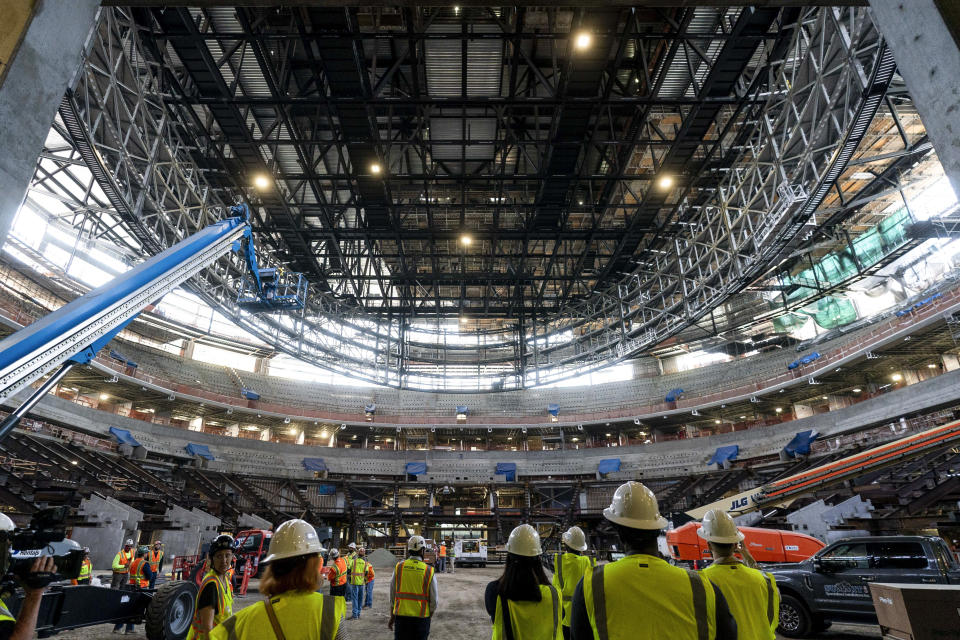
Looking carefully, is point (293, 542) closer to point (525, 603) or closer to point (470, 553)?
point (525, 603)

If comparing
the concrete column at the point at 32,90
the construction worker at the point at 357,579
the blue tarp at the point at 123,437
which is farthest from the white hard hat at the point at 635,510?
the blue tarp at the point at 123,437

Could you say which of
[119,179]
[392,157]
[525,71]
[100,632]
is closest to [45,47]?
[100,632]

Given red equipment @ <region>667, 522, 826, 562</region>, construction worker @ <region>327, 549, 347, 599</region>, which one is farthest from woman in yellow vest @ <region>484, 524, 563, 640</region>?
red equipment @ <region>667, 522, 826, 562</region>

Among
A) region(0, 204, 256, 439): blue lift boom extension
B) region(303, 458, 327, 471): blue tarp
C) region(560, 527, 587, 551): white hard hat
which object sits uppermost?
region(303, 458, 327, 471): blue tarp

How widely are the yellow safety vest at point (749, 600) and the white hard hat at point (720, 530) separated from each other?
0.25 meters

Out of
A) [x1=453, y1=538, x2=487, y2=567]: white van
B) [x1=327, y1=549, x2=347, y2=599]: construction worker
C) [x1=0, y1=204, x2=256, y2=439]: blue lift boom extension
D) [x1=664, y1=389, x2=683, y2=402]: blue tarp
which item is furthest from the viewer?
[x1=664, y1=389, x2=683, y2=402]: blue tarp

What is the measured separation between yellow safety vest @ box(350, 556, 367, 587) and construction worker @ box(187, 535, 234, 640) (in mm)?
7593

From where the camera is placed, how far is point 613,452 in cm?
3869

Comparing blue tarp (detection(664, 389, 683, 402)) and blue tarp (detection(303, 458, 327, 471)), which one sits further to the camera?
blue tarp (detection(664, 389, 683, 402))

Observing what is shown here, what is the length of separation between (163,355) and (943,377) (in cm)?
5172

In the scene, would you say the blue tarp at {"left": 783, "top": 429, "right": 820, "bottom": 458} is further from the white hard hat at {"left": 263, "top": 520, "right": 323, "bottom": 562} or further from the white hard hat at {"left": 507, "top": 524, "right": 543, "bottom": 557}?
the white hard hat at {"left": 263, "top": 520, "right": 323, "bottom": 562}

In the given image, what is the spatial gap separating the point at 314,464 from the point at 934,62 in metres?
39.5

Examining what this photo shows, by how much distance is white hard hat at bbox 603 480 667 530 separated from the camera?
261 cm

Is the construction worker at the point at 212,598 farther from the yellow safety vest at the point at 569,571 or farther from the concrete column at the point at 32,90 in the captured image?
the yellow safety vest at the point at 569,571
